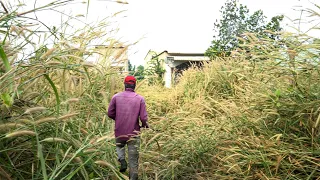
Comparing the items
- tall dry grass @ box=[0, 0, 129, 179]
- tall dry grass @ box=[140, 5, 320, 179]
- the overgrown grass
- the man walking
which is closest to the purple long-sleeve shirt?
the man walking

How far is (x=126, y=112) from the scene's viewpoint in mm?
4387

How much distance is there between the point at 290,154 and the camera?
3479mm

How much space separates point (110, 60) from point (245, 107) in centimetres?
280

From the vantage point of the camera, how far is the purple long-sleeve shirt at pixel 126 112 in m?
4.35

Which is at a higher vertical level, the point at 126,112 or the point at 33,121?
the point at 33,121

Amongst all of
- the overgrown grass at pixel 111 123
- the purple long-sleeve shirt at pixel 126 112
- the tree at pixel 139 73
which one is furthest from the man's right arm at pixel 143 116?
the tree at pixel 139 73

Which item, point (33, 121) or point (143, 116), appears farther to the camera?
point (143, 116)

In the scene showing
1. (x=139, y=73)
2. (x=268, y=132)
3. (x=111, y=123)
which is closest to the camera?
(x=268, y=132)

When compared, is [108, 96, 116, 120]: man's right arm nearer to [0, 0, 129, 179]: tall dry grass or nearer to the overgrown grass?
the overgrown grass

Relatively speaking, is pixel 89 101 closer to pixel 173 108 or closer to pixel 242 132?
pixel 242 132

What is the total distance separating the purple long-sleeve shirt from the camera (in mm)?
4352

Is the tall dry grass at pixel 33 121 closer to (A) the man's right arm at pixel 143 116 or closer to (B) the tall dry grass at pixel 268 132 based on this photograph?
(B) the tall dry grass at pixel 268 132

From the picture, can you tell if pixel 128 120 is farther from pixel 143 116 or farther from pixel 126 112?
pixel 143 116

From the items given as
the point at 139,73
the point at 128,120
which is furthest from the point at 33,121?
the point at 139,73
